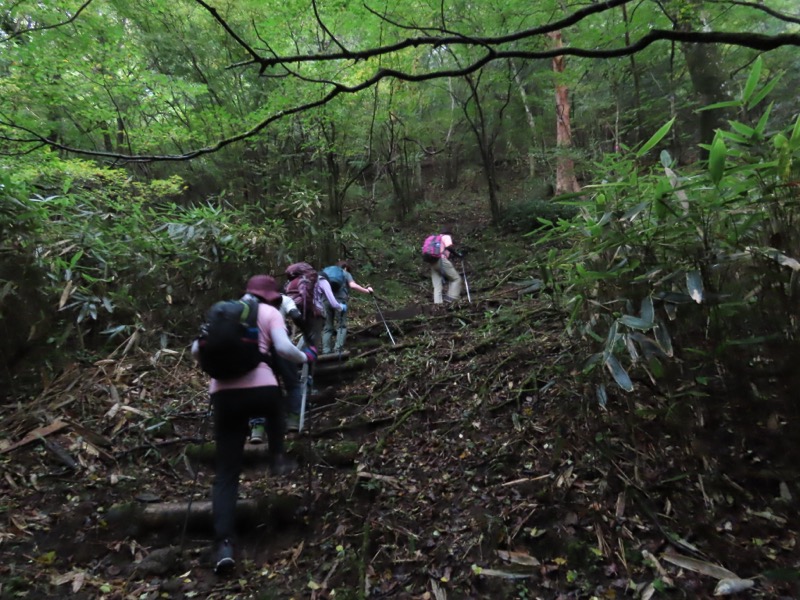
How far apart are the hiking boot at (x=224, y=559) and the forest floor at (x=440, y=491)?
8 cm

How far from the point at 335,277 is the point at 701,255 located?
5.70 m

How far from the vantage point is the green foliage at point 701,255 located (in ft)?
6.74

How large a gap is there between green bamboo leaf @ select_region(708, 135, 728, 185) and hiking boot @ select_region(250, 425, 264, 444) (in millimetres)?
4622

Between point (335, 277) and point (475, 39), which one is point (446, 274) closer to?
point (335, 277)

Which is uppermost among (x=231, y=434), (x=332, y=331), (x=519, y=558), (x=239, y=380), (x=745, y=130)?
(x=745, y=130)

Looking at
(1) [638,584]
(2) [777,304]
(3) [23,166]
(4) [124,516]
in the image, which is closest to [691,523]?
(1) [638,584]

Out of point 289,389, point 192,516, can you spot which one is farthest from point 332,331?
point 192,516

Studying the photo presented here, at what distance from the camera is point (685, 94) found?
12062mm

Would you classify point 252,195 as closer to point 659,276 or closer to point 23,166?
point 23,166

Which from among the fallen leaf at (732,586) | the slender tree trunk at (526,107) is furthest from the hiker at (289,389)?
the slender tree trunk at (526,107)

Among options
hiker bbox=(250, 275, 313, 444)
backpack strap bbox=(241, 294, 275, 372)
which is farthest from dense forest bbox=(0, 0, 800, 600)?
backpack strap bbox=(241, 294, 275, 372)

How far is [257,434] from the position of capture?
486 centimetres

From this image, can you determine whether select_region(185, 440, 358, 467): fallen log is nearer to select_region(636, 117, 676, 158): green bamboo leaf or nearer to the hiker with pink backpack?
select_region(636, 117, 676, 158): green bamboo leaf

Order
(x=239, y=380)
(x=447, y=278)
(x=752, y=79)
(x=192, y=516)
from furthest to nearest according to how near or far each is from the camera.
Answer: (x=447, y=278)
(x=192, y=516)
(x=239, y=380)
(x=752, y=79)
